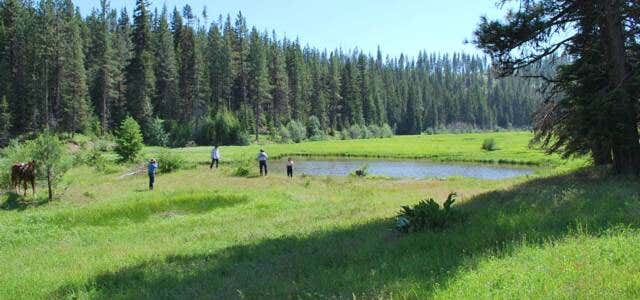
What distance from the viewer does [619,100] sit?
14039mm

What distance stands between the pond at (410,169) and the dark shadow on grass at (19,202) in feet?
80.4

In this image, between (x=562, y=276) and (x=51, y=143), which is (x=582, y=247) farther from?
(x=51, y=143)

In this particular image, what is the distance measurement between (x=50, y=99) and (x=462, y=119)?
133498 millimetres

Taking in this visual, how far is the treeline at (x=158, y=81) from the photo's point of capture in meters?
77.4

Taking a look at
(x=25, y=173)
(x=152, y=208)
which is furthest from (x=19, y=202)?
(x=152, y=208)

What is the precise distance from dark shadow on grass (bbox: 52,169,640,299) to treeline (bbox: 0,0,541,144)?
125 ft

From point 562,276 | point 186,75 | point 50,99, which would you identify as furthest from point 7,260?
point 186,75

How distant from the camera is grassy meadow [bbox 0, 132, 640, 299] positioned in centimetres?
714

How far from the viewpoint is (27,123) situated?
2992 inches

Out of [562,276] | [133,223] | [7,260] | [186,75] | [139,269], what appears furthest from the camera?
[186,75]

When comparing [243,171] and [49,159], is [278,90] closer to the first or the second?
[243,171]

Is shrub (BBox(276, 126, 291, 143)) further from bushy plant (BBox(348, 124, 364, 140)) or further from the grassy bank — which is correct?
bushy plant (BBox(348, 124, 364, 140))

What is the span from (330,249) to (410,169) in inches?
1689

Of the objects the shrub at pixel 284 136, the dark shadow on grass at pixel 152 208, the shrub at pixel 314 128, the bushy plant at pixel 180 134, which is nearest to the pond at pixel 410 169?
the dark shadow on grass at pixel 152 208
